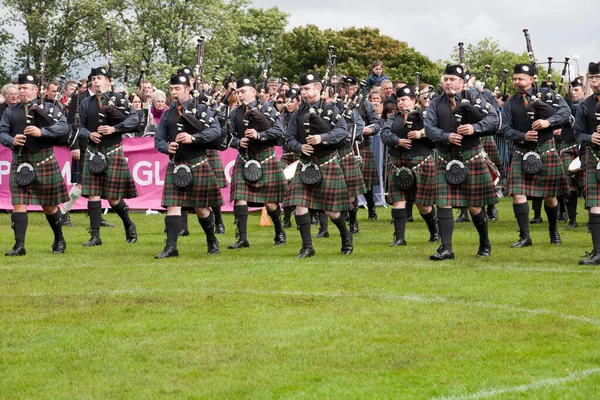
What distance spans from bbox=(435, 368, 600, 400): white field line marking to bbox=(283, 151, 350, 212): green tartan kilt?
4502 mm

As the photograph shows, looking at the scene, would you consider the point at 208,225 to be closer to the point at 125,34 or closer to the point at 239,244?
the point at 239,244

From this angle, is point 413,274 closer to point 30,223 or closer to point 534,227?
point 534,227

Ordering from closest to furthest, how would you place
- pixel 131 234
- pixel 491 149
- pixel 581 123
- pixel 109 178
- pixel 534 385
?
pixel 534 385
pixel 581 123
pixel 109 178
pixel 131 234
pixel 491 149

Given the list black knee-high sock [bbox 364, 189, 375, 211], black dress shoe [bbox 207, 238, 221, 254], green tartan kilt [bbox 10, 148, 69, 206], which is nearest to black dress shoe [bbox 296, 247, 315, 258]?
black dress shoe [bbox 207, 238, 221, 254]

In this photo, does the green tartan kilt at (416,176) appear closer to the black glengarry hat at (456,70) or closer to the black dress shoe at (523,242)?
the black dress shoe at (523,242)

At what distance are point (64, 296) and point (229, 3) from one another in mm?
42373

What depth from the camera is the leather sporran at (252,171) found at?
34.3ft

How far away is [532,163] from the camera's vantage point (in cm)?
987

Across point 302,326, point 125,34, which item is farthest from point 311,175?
point 125,34

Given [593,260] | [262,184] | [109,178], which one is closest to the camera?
[593,260]

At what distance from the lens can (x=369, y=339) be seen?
5727mm

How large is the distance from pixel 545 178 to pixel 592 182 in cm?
139

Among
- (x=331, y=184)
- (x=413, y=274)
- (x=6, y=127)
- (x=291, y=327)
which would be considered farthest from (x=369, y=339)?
(x=6, y=127)

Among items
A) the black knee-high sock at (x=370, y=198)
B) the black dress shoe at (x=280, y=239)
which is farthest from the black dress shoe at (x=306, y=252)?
the black knee-high sock at (x=370, y=198)
